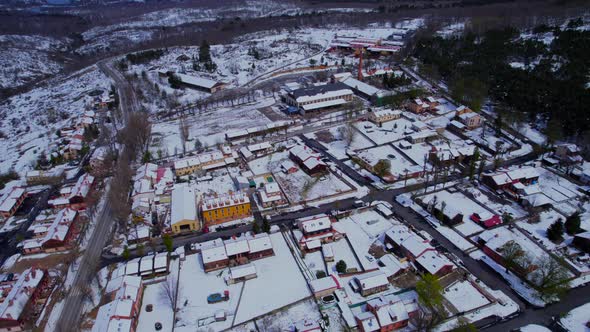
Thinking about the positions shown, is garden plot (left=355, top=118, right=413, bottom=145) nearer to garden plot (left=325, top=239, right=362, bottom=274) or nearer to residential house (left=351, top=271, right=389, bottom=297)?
garden plot (left=325, top=239, right=362, bottom=274)

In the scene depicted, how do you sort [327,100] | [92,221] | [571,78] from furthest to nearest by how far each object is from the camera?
1. [327,100]
2. [571,78]
3. [92,221]

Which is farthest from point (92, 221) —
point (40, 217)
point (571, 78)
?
point (571, 78)

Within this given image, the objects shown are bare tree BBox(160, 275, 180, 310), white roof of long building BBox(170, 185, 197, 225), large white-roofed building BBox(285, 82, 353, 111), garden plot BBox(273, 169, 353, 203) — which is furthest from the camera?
large white-roofed building BBox(285, 82, 353, 111)

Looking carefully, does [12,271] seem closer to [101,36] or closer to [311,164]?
[311,164]

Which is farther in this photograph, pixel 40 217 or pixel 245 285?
pixel 40 217

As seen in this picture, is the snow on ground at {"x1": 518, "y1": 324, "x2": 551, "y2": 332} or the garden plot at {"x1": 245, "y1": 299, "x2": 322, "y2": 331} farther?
the garden plot at {"x1": 245, "y1": 299, "x2": 322, "y2": 331}

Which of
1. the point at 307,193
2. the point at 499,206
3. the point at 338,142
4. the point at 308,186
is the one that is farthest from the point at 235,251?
the point at 499,206

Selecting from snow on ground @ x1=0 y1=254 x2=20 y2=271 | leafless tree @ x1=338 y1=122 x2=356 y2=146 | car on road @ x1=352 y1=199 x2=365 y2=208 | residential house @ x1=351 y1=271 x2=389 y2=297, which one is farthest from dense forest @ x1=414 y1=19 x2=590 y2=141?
snow on ground @ x1=0 y1=254 x2=20 y2=271
